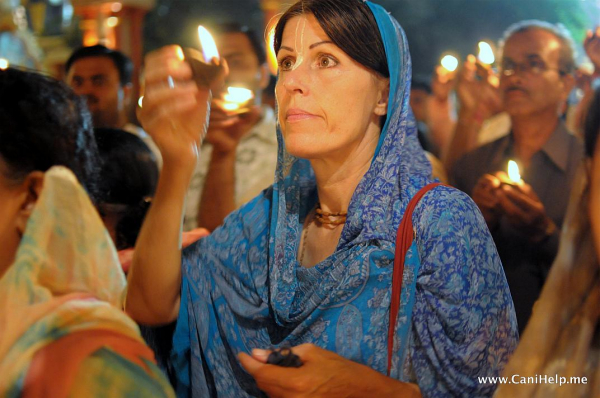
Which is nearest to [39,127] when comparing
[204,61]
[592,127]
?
[204,61]

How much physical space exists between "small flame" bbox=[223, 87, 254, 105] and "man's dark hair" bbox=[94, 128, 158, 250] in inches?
18.6

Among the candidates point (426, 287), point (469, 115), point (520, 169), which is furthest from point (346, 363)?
point (469, 115)

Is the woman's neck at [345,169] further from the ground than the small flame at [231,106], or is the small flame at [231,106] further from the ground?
the small flame at [231,106]

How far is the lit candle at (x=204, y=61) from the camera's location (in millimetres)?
1462

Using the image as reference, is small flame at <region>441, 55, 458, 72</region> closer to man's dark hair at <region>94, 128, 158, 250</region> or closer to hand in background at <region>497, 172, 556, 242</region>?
hand in background at <region>497, 172, 556, 242</region>

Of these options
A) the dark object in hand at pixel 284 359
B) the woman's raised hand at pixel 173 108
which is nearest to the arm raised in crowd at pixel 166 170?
the woman's raised hand at pixel 173 108

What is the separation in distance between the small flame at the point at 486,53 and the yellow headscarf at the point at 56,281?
5.97ft

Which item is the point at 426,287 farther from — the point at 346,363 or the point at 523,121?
the point at 523,121

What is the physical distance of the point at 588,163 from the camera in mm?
1385

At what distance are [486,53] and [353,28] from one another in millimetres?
1298

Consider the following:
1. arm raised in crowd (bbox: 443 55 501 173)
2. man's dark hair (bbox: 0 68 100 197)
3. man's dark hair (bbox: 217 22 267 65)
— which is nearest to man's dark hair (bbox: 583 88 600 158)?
man's dark hair (bbox: 0 68 100 197)

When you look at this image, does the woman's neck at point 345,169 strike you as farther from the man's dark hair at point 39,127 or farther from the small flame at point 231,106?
the small flame at point 231,106

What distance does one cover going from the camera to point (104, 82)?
2459mm

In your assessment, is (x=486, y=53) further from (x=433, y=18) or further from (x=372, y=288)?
(x=372, y=288)
